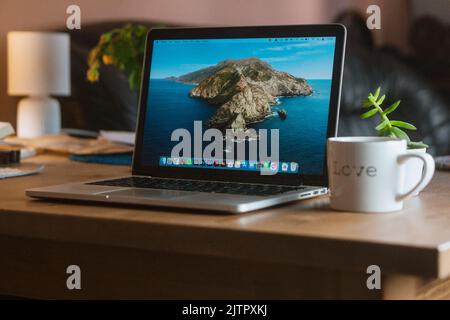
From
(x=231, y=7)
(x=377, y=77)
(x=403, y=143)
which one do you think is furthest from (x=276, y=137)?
(x=231, y=7)

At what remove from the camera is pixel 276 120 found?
119cm

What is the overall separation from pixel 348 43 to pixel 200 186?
2.00 meters

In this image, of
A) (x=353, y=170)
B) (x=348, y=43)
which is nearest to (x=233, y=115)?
(x=353, y=170)

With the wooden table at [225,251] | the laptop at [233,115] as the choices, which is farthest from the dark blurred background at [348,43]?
the wooden table at [225,251]

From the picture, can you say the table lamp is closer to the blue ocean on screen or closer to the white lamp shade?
the white lamp shade

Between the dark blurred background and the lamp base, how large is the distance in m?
0.34

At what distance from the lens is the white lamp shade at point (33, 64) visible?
3.06 m

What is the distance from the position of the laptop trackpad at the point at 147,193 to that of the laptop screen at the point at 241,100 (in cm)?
15

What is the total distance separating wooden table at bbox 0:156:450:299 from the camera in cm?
82

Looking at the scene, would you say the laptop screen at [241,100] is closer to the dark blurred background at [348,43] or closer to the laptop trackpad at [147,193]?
the laptop trackpad at [147,193]

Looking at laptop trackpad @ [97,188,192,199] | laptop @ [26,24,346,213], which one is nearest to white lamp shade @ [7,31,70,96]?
laptop @ [26,24,346,213]

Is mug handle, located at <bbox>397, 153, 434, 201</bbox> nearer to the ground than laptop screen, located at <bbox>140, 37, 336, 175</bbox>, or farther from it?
nearer to the ground

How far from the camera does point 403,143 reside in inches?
39.2

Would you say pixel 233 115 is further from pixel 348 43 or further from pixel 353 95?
pixel 348 43
